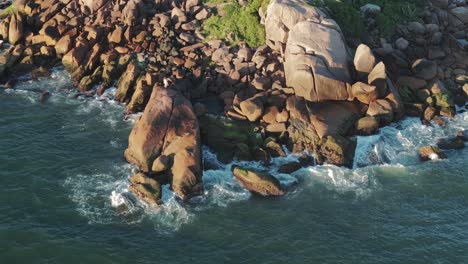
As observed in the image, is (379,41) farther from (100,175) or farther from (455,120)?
(100,175)

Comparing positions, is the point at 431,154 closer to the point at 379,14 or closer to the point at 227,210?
the point at 227,210

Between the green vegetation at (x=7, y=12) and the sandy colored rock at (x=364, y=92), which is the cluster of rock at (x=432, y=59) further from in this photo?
the green vegetation at (x=7, y=12)

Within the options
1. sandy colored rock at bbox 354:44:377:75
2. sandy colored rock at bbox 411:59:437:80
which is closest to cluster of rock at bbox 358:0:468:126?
sandy colored rock at bbox 411:59:437:80

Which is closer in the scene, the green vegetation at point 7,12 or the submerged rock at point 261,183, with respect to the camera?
the submerged rock at point 261,183

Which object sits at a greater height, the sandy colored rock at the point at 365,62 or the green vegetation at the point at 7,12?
the green vegetation at the point at 7,12

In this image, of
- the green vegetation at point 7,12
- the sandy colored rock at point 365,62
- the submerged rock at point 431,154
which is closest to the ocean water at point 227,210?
the submerged rock at point 431,154

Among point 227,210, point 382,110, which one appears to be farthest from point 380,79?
point 227,210

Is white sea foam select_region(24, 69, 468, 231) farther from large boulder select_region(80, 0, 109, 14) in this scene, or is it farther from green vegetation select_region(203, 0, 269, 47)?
large boulder select_region(80, 0, 109, 14)
